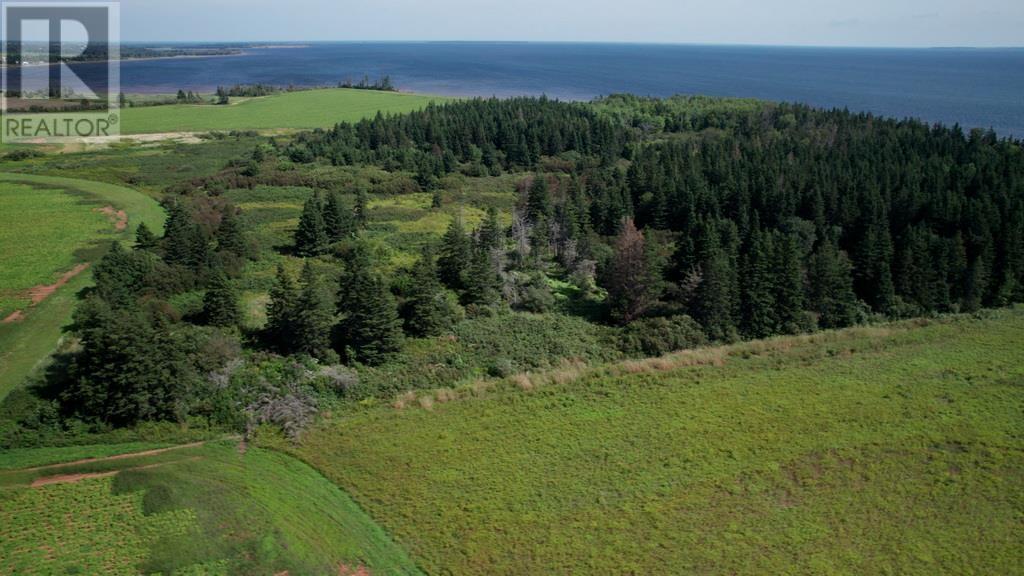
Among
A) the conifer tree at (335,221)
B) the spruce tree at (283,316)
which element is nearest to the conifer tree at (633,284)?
the spruce tree at (283,316)

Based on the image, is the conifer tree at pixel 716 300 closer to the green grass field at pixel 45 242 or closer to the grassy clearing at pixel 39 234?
the green grass field at pixel 45 242

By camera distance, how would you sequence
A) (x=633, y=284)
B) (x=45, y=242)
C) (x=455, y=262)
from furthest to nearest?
(x=45, y=242)
(x=455, y=262)
(x=633, y=284)

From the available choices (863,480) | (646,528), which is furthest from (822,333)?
(646,528)

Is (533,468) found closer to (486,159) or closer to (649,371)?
(649,371)

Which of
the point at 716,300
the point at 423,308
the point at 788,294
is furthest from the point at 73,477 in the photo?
the point at 788,294

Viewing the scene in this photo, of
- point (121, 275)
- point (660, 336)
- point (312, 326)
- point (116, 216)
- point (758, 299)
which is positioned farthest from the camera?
point (116, 216)

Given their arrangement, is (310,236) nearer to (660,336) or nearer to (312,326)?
(312,326)

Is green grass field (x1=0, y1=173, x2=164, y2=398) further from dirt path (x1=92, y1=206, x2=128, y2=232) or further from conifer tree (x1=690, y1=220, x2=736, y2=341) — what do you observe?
conifer tree (x1=690, y1=220, x2=736, y2=341)
